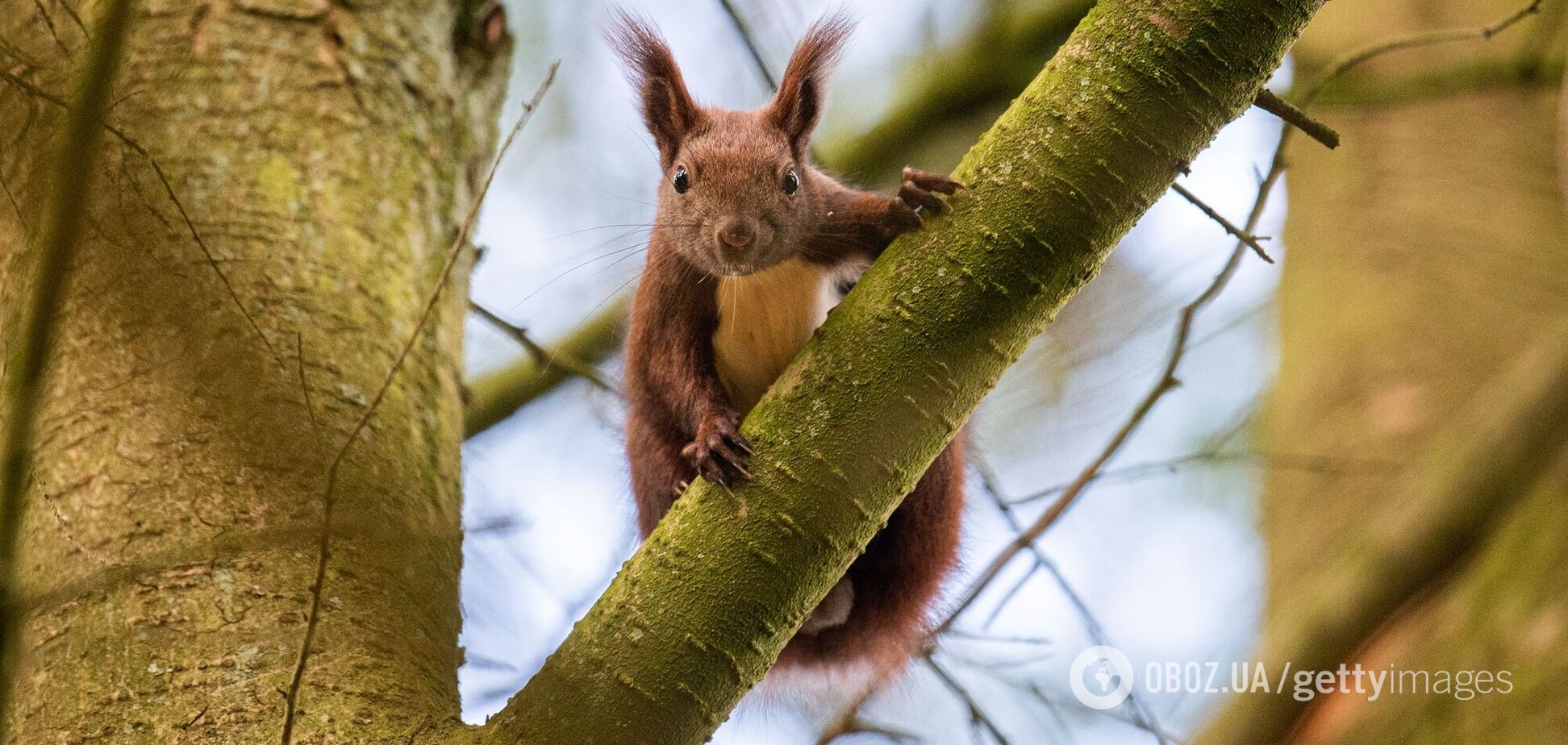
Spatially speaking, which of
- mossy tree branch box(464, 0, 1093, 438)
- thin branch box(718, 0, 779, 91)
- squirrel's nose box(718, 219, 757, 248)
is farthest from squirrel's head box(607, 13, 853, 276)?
mossy tree branch box(464, 0, 1093, 438)

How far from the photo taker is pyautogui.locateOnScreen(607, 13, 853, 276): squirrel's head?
2.90 metres

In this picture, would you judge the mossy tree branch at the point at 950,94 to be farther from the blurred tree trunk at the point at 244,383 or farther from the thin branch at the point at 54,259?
the thin branch at the point at 54,259

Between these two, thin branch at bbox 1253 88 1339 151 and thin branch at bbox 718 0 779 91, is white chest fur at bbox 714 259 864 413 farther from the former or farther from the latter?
thin branch at bbox 1253 88 1339 151

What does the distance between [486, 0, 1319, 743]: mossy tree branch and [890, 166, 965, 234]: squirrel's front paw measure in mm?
115

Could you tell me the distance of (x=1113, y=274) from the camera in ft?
13.0

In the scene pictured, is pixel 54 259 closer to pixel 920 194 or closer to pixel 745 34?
pixel 920 194

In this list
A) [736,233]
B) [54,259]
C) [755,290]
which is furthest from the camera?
[755,290]

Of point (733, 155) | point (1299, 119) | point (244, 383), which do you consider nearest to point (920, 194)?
point (1299, 119)

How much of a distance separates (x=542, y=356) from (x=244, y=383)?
1858 millimetres

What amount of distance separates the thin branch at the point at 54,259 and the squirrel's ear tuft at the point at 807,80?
64.9 inches

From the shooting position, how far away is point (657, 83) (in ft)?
10.4

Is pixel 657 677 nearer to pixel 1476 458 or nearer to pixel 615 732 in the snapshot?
pixel 615 732

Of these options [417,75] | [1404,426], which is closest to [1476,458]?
[1404,426]

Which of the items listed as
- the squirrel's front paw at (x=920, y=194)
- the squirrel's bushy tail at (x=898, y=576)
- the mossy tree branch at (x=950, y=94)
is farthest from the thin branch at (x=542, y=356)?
the squirrel's front paw at (x=920, y=194)
